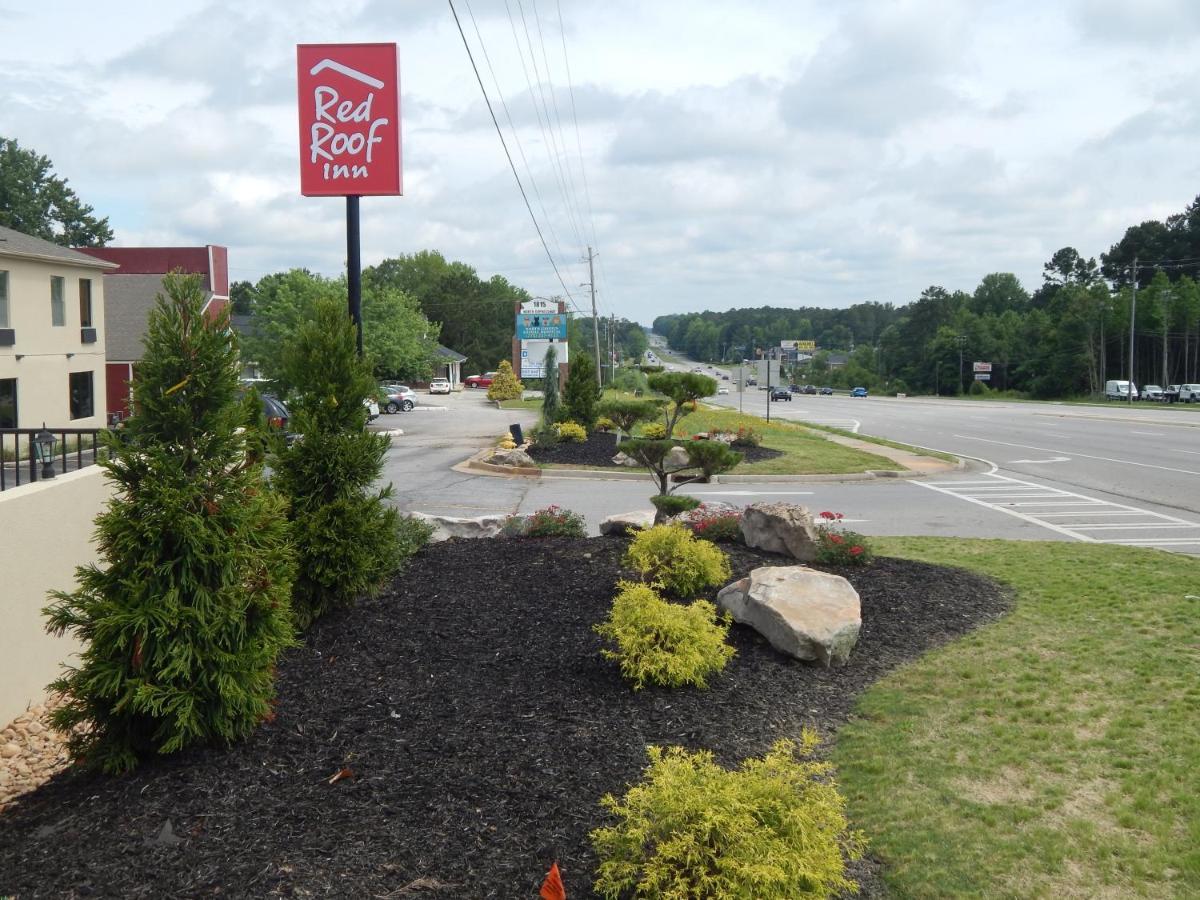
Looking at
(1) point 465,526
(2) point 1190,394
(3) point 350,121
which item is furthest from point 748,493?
(2) point 1190,394

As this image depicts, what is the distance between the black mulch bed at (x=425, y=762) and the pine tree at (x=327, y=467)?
0.40 metres

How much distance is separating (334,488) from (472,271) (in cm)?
12989

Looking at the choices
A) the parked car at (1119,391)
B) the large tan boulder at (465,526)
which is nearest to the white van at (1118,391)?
the parked car at (1119,391)

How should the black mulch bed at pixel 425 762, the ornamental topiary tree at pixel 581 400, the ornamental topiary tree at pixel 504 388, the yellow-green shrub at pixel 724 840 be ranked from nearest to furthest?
the yellow-green shrub at pixel 724 840 → the black mulch bed at pixel 425 762 → the ornamental topiary tree at pixel 581 400 → the ornamental topiary tree at pixel 504 388

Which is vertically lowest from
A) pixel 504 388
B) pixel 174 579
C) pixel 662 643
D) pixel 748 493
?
pixel 748 493

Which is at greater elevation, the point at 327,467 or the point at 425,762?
the point at 327,467

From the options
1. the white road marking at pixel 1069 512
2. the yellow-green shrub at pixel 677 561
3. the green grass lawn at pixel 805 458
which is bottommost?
the white road marking at pixel 1069 512

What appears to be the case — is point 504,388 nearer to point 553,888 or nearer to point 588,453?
point 588,453

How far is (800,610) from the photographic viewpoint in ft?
24.5

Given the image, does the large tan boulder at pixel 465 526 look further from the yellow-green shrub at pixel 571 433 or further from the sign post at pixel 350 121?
the yellow-green shrub at pixel 571 433

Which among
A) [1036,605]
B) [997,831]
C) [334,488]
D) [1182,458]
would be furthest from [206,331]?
[1182,458]

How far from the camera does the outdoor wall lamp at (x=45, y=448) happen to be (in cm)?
784

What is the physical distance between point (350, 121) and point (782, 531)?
6.10m

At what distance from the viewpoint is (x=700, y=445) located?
10930mm
